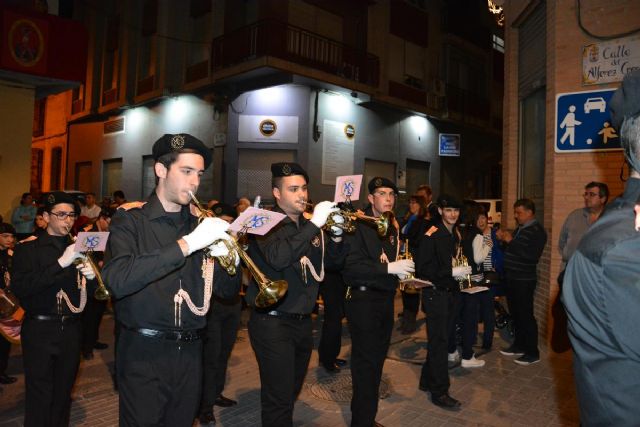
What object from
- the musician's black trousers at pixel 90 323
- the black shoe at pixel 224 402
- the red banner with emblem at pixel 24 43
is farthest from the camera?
the red banner with emblem at pixel 24 43

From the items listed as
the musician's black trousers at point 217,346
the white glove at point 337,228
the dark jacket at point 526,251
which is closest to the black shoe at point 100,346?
the musician's black trousers at point 217,346

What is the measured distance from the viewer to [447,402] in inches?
211

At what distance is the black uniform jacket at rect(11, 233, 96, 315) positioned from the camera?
12.7 feet

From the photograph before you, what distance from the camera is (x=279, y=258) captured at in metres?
3.63

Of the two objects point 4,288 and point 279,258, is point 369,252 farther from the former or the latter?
point 4,288

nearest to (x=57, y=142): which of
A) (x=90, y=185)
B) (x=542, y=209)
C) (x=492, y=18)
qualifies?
(x=90, y=185)

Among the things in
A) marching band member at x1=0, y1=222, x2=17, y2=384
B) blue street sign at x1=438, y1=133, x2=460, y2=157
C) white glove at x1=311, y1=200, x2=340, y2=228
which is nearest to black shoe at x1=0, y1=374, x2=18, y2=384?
marching band member at x1=0, y1=222, x2=17, y2=384

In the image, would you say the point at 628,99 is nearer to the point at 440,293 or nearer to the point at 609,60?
the point at 440,293

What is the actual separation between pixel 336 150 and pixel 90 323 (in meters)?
11.6

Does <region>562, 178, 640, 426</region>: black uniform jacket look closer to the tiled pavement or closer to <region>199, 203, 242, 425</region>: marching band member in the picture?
<region>199, 203, 242, 425</region>: marching band member

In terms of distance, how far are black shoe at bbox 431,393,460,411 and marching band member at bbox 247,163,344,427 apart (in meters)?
2.13

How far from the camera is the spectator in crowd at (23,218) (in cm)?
1173

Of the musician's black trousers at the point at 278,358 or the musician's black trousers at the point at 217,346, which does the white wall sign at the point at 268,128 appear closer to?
the musician's black trousers at the point at 217,346

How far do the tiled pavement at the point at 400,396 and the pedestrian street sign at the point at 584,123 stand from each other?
3.21 m
